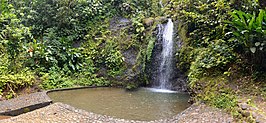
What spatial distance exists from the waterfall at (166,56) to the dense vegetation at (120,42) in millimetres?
439

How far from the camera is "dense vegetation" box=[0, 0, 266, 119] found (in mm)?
5375

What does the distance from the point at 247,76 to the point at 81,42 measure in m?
7.53

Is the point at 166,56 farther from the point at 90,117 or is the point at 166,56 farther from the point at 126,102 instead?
the point at 90,117

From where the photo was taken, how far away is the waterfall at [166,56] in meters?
8.94

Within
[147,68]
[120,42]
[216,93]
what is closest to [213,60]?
[216,93]

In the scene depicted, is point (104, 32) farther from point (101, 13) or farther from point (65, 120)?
point (65, 120)

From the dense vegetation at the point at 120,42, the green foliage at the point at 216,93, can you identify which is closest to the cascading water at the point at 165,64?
the dense vegetation at the point at 120,42

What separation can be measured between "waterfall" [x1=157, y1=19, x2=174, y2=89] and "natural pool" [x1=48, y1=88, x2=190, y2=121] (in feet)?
3.48

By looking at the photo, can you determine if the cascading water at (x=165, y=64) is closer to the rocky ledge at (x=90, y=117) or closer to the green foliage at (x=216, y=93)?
the green foliage at (x=216, y=93)

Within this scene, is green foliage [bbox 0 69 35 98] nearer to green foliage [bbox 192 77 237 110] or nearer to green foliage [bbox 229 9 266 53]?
green foliage [bbox 192 77 237 110]

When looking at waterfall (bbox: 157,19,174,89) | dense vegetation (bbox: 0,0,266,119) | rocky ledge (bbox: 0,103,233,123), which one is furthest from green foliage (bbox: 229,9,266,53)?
waterfall (bbox: 157,19,174,89)

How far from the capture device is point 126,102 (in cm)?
660

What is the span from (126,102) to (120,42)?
4333 millimetres

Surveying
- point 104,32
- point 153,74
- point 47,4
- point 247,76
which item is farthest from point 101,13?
point 247,76
